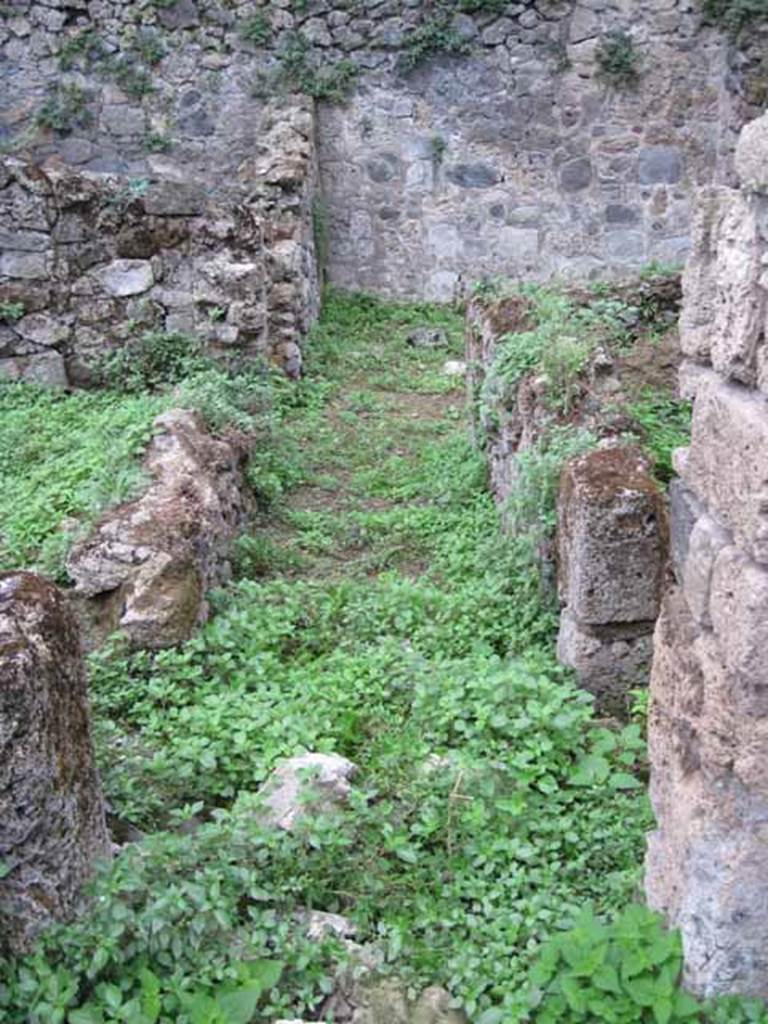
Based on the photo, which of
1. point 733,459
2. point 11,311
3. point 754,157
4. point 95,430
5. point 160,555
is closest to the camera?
point 754,157

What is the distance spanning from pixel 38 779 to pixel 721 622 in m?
1.57

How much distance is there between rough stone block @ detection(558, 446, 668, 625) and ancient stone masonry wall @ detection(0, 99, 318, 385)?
13.7 feet

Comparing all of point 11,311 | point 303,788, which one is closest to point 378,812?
point 303,788

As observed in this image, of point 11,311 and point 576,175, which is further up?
point 576,175

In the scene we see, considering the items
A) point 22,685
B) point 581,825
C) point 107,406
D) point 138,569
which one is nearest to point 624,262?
point 107,406

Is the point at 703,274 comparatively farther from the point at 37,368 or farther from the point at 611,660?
the point at 37,368

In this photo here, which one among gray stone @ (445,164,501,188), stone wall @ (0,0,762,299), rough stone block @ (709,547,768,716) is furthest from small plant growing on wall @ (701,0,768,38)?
rough stone block @ (709,547,768,716)

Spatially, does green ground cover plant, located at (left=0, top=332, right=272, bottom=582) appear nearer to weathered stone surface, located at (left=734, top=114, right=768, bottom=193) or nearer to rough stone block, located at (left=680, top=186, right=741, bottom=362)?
rough stone block, located at (left=680, top=186, right=741, bottom=362)

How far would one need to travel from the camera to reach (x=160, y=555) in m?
4.49

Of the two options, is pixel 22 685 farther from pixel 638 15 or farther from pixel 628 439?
pixel 638 15

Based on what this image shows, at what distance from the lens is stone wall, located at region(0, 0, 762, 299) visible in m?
10.9

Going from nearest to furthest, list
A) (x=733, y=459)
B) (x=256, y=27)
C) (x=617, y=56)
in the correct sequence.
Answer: (x=733, y=459), (x=256, y=27), (x=617, y=56)

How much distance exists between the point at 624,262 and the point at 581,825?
935cm

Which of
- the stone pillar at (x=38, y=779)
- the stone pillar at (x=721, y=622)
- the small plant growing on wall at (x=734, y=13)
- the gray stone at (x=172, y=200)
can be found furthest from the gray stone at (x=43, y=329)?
the small plant growing on wall at (x=734, y=13)
